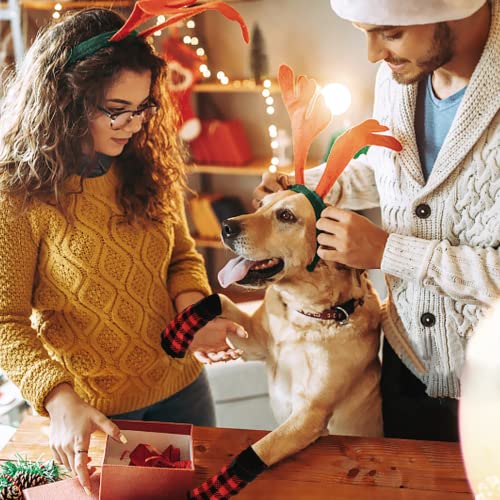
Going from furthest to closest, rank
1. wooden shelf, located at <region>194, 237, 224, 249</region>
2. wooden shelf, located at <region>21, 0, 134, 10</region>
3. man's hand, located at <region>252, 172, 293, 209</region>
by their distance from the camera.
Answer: wooden shelf, located at <region>194, 237, 224, 249</region>, wooden shelf, located at <region>21, 0, 134, 10</region>, man's hand, located at <region>252, 172, 293, 209</region>

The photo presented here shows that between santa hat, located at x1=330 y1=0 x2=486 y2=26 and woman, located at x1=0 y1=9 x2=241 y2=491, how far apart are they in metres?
0.45

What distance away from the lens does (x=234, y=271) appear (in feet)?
4.13

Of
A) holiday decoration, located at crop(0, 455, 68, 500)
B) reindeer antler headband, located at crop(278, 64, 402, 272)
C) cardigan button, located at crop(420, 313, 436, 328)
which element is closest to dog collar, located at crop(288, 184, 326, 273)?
reindeer antler headband, located at crop(278, 64, 402, 272)

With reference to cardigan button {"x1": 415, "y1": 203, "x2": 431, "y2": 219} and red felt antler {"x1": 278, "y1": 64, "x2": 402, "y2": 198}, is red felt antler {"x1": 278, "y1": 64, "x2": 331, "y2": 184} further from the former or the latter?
cardigan button {"x1": 415, "y1": 203, "x2": 431, "y2": 219}

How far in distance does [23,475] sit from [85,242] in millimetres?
435

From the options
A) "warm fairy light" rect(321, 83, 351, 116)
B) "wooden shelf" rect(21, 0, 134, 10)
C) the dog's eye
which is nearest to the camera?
the dog's eye

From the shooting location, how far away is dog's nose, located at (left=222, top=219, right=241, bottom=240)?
1.26m

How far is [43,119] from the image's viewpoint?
4.09 feet

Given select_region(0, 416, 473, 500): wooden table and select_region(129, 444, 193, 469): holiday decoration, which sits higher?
select_region(129, 444, 193, 469): holiday decoration

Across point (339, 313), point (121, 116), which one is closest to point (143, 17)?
point (121, 116)

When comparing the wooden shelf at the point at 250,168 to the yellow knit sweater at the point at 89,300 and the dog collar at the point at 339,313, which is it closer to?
the yellow knit sweater at the point at 89,300

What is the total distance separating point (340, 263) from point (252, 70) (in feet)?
8.45

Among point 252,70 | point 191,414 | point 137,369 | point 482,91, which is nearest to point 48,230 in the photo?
point 137,369

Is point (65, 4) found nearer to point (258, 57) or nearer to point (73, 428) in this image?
point (258, 57)
